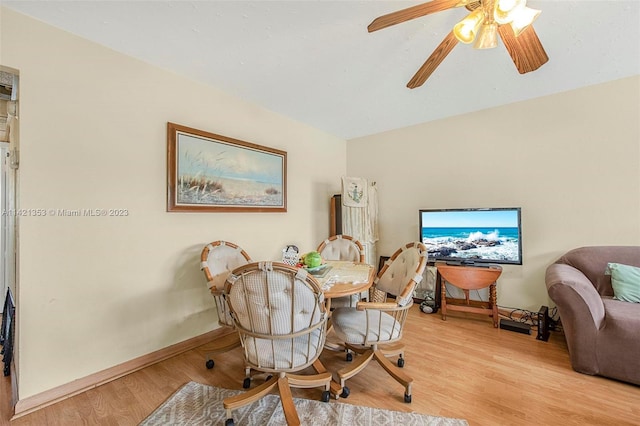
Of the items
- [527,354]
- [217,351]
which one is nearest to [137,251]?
[217,351]

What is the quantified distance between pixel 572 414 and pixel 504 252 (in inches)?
61.1

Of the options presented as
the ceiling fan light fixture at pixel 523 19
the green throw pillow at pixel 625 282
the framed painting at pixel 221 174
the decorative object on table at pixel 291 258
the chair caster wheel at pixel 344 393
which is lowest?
the chair caster wheel at pixel 344 393

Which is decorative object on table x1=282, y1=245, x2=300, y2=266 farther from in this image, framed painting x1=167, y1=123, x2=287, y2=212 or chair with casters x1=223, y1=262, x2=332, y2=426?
chair with casters x1=223, y1=262, x2=332, y2=426

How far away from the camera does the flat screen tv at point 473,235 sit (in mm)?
2715

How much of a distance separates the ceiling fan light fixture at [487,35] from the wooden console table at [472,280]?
209 cm

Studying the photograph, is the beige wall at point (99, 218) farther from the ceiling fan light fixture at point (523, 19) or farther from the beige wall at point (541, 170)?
the beige wall at point (541, 170)

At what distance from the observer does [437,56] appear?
5.08 feet

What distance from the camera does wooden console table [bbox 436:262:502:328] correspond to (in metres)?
2.63

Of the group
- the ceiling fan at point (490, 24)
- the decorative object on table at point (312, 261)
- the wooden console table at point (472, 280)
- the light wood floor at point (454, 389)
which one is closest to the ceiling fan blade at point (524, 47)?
the ceiling fan at point (490, 24)

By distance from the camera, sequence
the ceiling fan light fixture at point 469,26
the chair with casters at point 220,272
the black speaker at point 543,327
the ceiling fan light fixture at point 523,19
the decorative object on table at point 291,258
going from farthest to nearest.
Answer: the black speaker at point 543,327 < the decorative object on table at point 291,258 < the chair with casters at point 220,272 < the ceiling fan light fixture at point 469,26 < the ceiling fan light fixture at point 523,19

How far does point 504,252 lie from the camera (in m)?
2.74

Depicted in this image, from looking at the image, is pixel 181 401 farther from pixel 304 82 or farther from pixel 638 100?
pixel 638 100

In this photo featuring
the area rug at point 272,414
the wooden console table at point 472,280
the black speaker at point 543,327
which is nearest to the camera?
the area rug at point 272,414

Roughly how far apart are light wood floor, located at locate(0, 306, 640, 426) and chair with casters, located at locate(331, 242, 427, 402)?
13 cm
